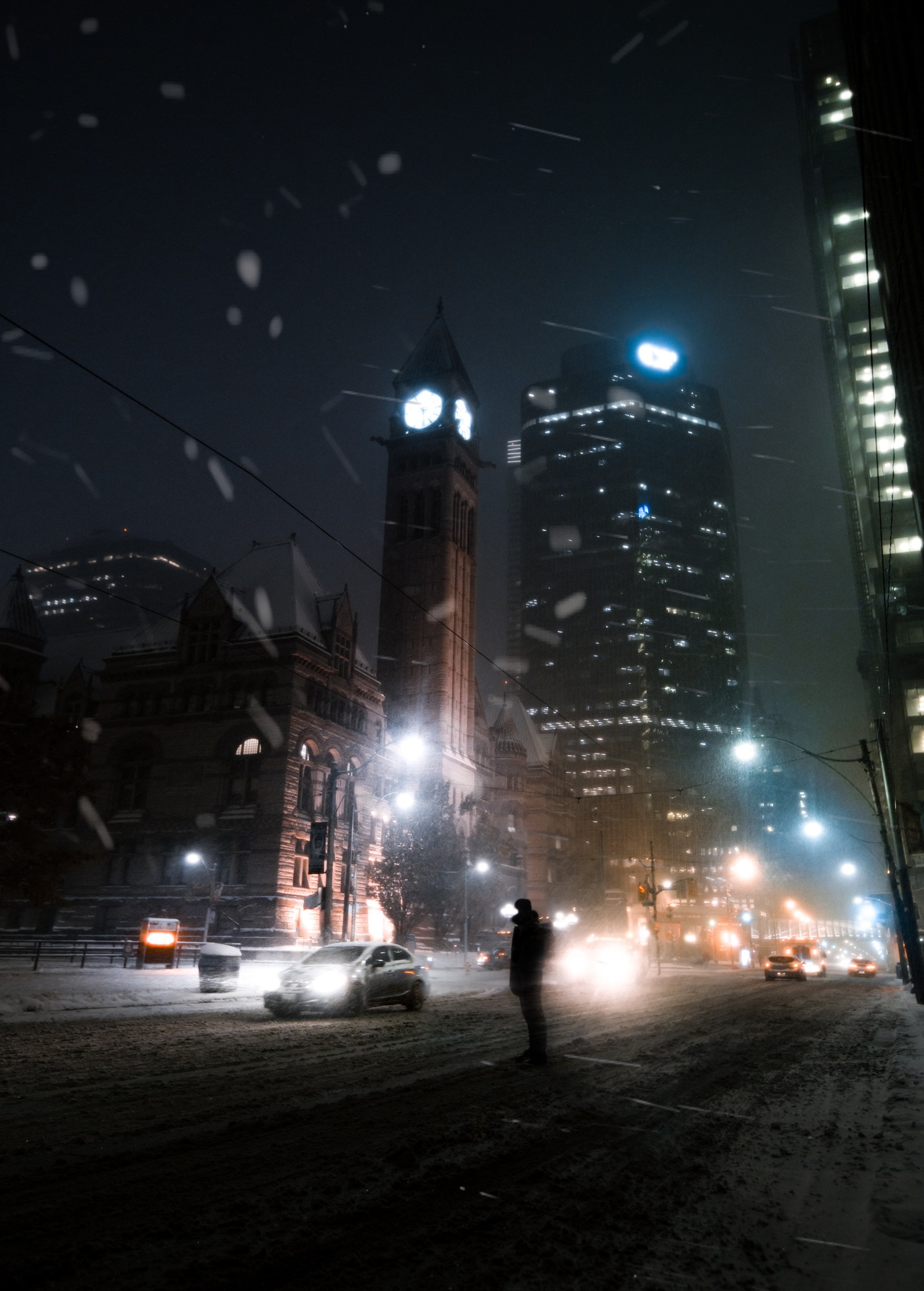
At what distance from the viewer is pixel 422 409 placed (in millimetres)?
77438

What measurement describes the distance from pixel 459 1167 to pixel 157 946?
1049 inches

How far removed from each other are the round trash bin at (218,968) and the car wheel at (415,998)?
6.17m

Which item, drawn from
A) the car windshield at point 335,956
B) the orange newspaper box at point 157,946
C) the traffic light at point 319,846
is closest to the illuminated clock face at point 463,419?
the traffic light at point 319,846

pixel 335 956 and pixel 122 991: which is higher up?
pixel 335 956

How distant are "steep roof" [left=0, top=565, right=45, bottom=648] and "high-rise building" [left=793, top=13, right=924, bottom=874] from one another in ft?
192

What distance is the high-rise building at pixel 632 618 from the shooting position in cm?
14625

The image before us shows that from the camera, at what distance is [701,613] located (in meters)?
170

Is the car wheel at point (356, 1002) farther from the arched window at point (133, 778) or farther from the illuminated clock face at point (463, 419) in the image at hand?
the illuminated clock face at point (463, 419)

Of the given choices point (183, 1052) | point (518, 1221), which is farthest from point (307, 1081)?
point (518, 1221)

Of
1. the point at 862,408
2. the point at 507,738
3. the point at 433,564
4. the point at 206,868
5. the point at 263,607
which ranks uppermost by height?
the point at 862,408

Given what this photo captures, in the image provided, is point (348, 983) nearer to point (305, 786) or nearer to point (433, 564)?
point (305, 786)

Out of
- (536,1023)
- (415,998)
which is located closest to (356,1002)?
(415,998)

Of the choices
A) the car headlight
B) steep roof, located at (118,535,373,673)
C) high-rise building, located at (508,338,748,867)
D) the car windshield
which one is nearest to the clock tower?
steep roof, located at (118,535,373,673)

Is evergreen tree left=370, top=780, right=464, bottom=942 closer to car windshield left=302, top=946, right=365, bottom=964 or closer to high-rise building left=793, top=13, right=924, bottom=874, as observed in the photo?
high-rise building left=793, top=13, right=924, bottom=874
